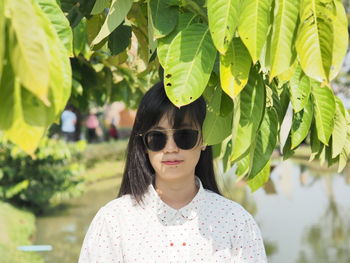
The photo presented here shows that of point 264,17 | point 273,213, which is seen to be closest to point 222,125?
point 264,17

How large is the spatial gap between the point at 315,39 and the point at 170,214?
3.15ft

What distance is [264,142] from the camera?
4.42 ft

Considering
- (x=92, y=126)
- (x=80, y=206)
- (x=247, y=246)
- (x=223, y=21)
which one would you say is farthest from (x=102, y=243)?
(x=92, y=126)

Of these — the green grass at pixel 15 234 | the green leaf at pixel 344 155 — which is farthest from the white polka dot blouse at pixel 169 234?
the green grass at pixel 15 234

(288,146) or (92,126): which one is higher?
(288,146)

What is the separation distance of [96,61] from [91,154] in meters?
13.5

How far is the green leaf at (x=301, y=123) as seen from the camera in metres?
1.42

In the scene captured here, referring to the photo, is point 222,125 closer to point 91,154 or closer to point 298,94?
point 298,94

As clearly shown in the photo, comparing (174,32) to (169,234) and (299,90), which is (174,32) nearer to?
(299,90)

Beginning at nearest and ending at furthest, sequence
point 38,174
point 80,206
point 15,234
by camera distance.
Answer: point 15,234
point 38,174
point 80,206

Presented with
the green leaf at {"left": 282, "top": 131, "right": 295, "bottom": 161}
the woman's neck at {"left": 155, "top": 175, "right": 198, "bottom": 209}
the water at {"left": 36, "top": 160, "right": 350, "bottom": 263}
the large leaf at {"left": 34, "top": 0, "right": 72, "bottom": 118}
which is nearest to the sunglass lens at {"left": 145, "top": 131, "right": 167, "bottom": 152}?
the woman's neck at {"left": 155, "top": 175, "right": 198, "bottom": 209}

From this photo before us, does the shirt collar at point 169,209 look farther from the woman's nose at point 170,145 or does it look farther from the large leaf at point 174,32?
the large leaf at point 174,32

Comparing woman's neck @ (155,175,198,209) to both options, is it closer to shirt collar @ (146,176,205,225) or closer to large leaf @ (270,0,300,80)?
shirt collar @ (146,176,205,225)

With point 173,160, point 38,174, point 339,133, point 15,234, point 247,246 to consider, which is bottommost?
point 15,234
